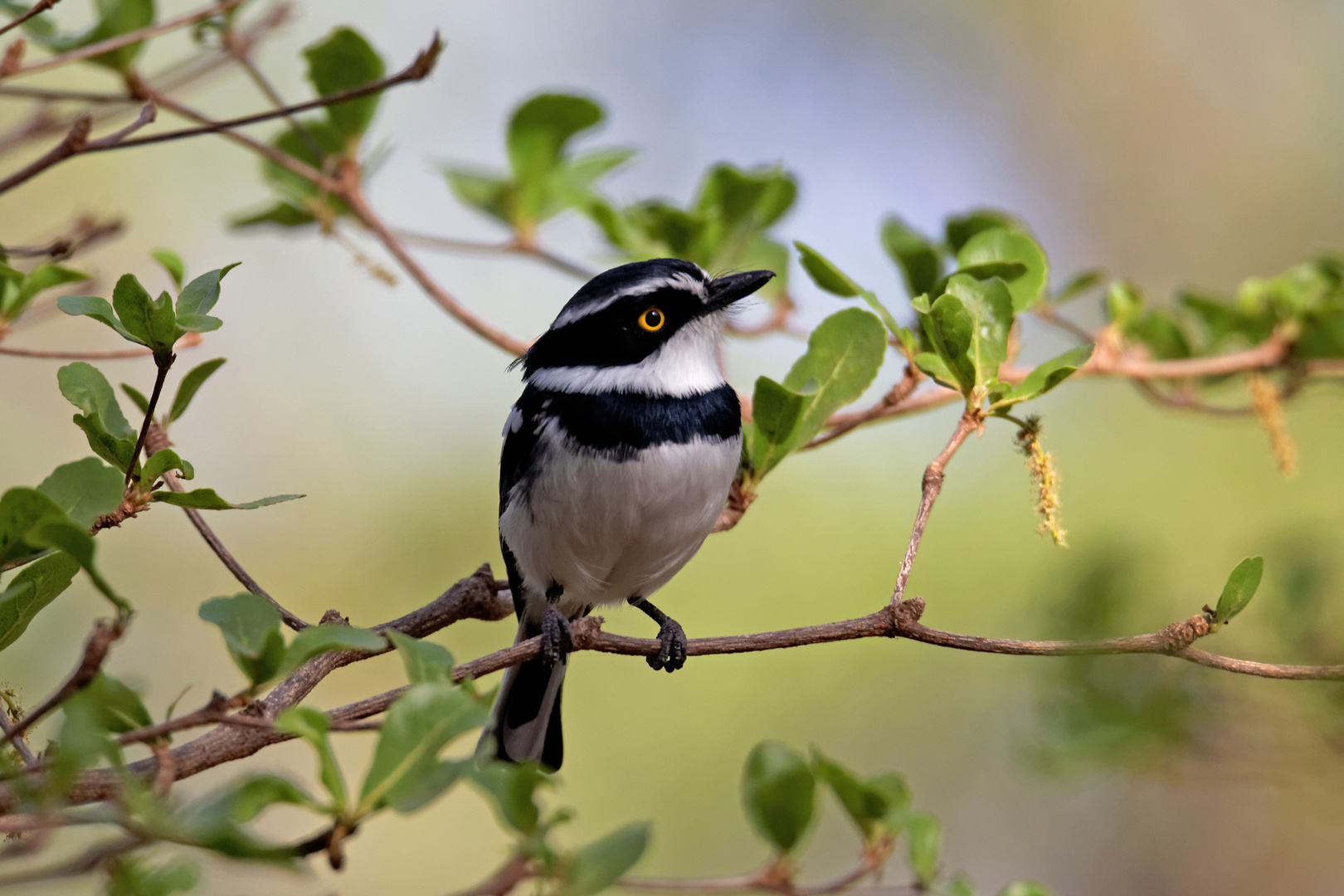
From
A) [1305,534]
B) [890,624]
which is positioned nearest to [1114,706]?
[1305,534]

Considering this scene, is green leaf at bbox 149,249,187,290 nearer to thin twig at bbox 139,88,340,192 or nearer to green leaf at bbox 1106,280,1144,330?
thin twig at bbox 139,88,340,192

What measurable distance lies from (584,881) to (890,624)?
2.63 ft

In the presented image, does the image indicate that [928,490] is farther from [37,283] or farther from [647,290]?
[37,283]

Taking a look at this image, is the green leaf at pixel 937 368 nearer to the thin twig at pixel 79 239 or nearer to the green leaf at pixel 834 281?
the green leaf at pixel 834 281

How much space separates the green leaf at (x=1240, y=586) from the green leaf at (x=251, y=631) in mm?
1437

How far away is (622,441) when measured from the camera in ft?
10.1

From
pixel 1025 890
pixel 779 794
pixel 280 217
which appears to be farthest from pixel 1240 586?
pixel 280 217

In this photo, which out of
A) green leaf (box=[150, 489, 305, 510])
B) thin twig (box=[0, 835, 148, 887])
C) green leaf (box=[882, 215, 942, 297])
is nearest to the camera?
thin twig (box=[0, 835, 148, 887])

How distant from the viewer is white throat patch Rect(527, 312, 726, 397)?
10.6 feet

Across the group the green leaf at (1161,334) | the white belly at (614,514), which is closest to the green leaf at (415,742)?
the white belly at (614,514)

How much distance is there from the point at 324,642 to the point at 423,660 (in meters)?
0.14

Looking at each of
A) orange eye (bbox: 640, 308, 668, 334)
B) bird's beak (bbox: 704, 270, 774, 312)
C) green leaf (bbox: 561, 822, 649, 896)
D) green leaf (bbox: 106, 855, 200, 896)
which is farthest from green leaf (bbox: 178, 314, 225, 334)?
bird's beak (bbox: 704, 270, 774, 312)

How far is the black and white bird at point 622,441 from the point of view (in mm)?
3037

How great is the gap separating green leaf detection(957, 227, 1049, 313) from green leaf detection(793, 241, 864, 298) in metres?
0.25
